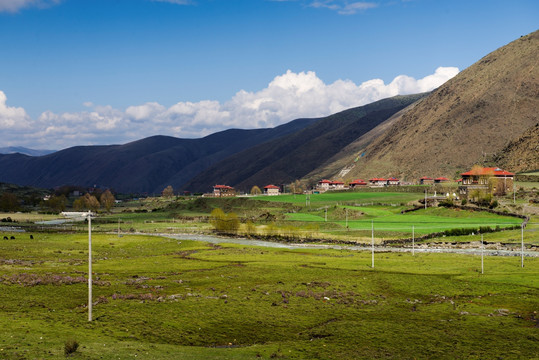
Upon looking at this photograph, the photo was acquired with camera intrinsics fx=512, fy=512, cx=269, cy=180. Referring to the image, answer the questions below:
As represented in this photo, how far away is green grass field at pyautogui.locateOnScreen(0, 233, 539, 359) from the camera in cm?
3431

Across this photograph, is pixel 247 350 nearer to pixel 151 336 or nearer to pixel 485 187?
pixel 151 336

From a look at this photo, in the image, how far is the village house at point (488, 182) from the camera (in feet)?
535

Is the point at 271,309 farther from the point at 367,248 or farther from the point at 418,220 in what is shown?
the point at 418,220

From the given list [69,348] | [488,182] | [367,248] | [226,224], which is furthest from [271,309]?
[488,182]

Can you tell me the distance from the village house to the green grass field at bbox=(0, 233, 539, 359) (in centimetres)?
9277

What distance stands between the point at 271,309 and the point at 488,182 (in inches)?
5434

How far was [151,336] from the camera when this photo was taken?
36.9 metres

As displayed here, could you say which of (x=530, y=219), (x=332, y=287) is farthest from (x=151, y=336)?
(x=530, y=219)

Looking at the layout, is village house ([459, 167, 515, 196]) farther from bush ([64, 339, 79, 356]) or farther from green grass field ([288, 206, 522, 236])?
bush ([64, 339, 79, 356])

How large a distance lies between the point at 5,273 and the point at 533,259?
73.3m

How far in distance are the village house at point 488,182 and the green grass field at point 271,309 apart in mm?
92766

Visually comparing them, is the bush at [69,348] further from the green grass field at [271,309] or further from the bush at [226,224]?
the bush at [226,224]

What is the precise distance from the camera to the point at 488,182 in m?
164

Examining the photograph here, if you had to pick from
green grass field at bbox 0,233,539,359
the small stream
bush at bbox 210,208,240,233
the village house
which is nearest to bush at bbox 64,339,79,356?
green grass field at bbox 0,233,539,359
